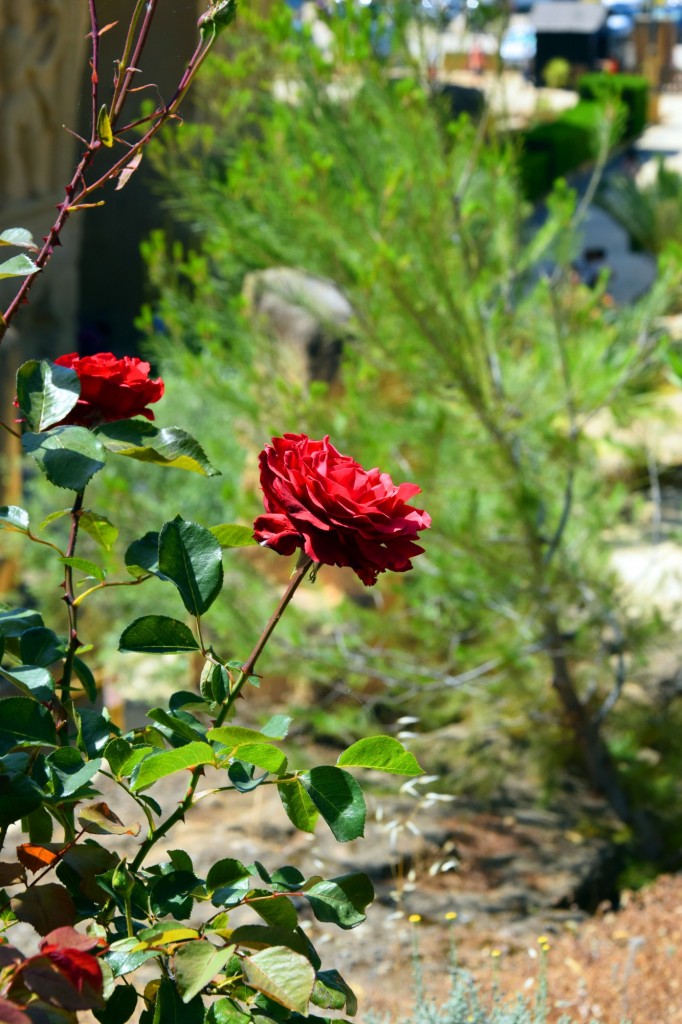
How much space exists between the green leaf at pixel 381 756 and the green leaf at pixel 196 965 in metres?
0.15

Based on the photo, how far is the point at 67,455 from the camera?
841mm

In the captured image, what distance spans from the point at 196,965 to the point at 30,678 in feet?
0.83

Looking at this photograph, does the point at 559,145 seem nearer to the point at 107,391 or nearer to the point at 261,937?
the point at 107,391

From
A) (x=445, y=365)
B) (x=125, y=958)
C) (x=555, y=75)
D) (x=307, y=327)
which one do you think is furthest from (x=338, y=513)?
(x=555, y=75)

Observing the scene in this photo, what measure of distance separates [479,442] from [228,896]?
2098 mm

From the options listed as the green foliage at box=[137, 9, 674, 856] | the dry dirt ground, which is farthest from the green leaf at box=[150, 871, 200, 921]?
the green foliage at box=[137, 9, 674, 856]

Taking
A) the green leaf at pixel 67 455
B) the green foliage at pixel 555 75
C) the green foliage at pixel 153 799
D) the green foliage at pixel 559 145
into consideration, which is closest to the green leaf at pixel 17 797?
the green foliage at pixel 153 799

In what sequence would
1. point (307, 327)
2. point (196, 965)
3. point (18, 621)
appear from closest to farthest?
point (196, 965) < point (18, 621) < point (307, 327)

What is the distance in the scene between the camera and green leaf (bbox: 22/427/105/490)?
832mm

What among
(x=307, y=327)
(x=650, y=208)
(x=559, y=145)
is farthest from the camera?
(x=559, y=145)

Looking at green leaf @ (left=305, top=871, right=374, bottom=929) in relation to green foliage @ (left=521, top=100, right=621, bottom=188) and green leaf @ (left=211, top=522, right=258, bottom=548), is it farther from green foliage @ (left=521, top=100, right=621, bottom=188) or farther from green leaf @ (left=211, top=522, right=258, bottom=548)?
green foliage @ (left=521, top=100, right=621, bottom=188)

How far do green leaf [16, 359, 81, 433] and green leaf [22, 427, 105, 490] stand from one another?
0.01 meters

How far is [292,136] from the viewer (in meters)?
3.19

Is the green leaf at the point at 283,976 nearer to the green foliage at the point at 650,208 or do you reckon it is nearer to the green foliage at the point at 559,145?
the green foliage at the point at 650,208
